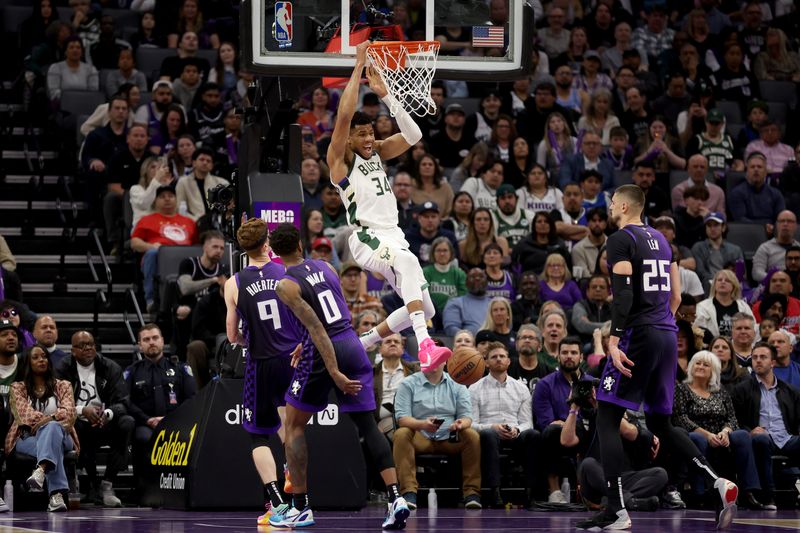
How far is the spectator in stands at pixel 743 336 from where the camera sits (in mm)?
15523

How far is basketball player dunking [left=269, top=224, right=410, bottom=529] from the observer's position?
31.7 feet

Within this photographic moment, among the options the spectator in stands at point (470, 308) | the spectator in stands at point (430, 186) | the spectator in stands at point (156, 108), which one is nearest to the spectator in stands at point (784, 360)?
the spectator in stands at point (470, 308)

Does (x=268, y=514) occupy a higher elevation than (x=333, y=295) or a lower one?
lower

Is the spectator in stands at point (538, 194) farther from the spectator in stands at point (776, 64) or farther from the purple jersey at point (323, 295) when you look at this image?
the purple jersey at point (323, 295)

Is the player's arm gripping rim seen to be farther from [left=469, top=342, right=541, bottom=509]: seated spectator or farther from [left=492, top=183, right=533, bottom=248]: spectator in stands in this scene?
[left=492, top=183, right=533, bottom=248]: spectator in stands

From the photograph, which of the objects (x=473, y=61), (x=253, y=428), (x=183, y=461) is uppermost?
(x=473, y=61)

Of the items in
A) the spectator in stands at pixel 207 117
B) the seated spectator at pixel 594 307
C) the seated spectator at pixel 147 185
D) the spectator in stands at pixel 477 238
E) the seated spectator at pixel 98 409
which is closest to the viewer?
the seated spectator at pixel 98 409

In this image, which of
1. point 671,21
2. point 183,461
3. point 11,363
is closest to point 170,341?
point 11,363

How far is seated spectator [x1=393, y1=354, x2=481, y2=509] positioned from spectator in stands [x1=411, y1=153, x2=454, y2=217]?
4287 mm

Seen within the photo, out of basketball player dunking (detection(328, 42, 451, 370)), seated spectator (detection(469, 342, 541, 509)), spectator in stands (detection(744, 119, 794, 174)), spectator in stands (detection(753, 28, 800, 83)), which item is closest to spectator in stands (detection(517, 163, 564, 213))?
spectator in stands (detection(744, 119, 794, 174))

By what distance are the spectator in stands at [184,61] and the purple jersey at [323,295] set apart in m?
9.68

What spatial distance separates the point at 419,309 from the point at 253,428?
1.50m

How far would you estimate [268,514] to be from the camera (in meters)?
10.1

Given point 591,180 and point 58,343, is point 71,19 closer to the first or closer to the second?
point 58,343
